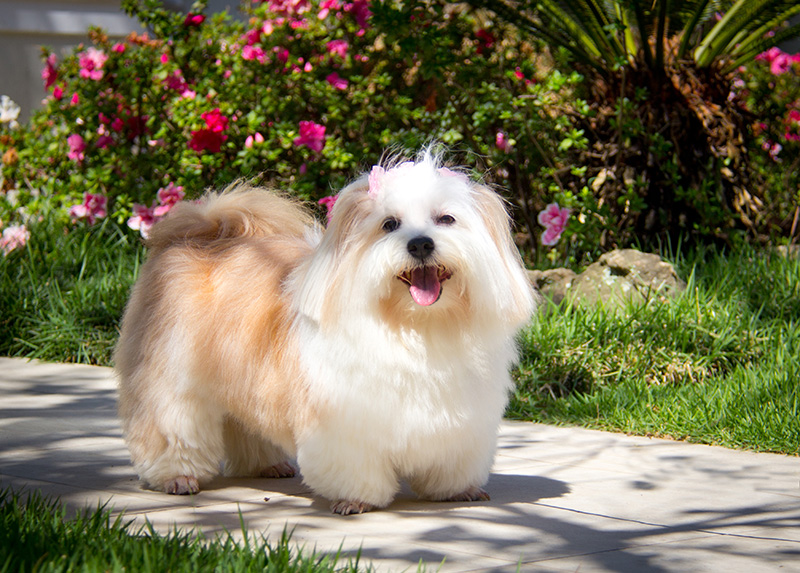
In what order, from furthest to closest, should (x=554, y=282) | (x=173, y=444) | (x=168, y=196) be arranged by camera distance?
(x=168, y=196)
(x=554, y=282)
(x=173, y=444)

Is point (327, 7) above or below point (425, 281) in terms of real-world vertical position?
Result: above

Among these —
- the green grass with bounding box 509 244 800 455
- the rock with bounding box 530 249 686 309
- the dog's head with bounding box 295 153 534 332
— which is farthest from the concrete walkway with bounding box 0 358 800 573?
the rock with bounding box 530 249 686 309

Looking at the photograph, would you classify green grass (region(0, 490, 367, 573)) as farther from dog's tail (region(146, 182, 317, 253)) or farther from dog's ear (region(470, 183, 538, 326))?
dog's tail (region(146, 182, 317, 253))

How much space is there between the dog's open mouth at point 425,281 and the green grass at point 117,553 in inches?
32.5

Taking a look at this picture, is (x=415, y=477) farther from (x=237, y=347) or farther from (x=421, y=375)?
(x=237, y=347)

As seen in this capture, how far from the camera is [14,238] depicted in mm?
7570

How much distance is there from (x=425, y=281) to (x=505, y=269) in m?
0.32

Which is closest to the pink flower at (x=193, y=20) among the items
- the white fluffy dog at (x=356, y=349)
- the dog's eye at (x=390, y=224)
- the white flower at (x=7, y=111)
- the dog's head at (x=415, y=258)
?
the white flower at (x=7, y=111)

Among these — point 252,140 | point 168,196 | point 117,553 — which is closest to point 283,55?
point 252,140

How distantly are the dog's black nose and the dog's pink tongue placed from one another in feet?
0.22

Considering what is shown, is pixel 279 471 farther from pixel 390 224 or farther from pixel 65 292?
pixel 65 292

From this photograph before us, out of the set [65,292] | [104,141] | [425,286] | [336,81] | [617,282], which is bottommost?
[65,292]

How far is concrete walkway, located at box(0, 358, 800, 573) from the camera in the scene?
108 inches

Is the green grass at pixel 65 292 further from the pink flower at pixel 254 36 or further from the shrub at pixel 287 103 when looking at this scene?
the pink flower at pixel 254 36
